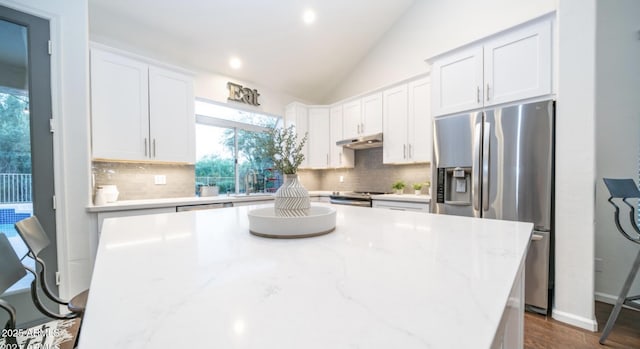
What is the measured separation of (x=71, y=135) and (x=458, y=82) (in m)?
3.62

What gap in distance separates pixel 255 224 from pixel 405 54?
12.1 ft

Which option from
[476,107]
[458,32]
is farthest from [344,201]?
[458,32]

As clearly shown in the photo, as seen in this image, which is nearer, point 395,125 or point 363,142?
point 395,125

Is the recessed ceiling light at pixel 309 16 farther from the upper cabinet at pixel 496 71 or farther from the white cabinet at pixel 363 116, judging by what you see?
the upper cabinet at pixel 496 71

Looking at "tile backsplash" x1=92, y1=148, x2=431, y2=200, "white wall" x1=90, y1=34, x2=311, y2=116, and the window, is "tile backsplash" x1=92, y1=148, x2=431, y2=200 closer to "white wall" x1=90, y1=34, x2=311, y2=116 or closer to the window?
the window

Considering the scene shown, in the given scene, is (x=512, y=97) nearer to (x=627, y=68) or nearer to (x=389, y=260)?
(x=627, y=68)

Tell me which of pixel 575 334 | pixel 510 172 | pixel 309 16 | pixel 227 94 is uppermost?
pixel 309 16

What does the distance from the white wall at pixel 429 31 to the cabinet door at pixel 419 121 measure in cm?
51

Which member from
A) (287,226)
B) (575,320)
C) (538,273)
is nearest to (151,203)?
(287,226)

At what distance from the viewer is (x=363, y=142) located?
12.4ft

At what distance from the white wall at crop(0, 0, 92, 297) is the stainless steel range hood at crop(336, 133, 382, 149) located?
3024mm

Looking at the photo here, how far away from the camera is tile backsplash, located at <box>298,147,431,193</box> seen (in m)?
3.61

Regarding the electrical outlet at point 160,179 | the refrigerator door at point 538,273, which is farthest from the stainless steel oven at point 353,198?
the electrical outlet at point 160,179

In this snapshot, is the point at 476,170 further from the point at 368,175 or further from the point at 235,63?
the point at 235,63
